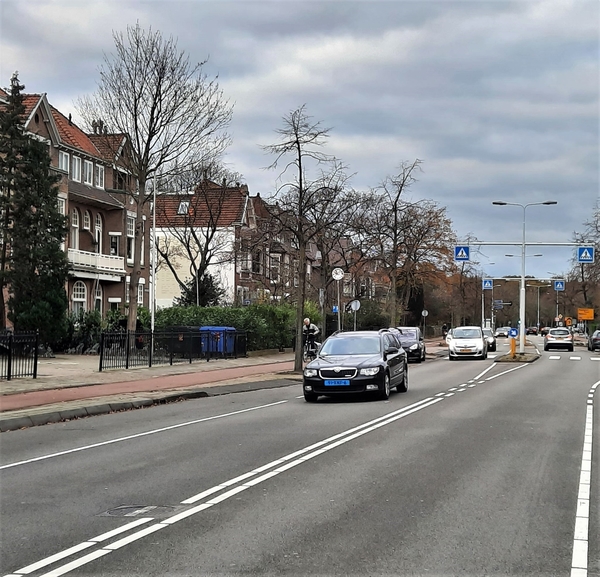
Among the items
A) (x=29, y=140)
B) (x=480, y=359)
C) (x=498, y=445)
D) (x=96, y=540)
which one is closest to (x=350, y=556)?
(x=96, y=540)

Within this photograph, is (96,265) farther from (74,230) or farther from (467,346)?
(467,346)

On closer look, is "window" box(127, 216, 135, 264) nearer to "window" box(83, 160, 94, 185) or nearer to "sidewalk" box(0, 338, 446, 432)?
"window" box(83, 160, 94, 185)

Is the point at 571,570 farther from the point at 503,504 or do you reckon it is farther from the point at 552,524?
the point at 503,504

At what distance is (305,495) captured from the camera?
26.4 ft

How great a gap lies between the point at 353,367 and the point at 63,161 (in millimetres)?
30523

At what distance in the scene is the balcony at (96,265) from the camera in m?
44.0

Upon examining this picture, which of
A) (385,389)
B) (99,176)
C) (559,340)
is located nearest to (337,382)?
(385,389)

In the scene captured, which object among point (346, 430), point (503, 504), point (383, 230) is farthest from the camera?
point (383, 230)

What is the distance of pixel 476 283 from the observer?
88.6m

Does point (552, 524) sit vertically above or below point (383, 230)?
below

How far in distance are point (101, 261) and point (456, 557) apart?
141 ft

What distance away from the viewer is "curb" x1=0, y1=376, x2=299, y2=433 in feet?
47.8

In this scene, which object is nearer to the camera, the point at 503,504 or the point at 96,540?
the point at 96,540

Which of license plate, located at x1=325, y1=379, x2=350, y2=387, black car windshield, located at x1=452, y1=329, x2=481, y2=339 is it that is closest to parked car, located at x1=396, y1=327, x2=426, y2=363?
black car windshield, located at x1=452, y1=329, x2=481, y2=339
